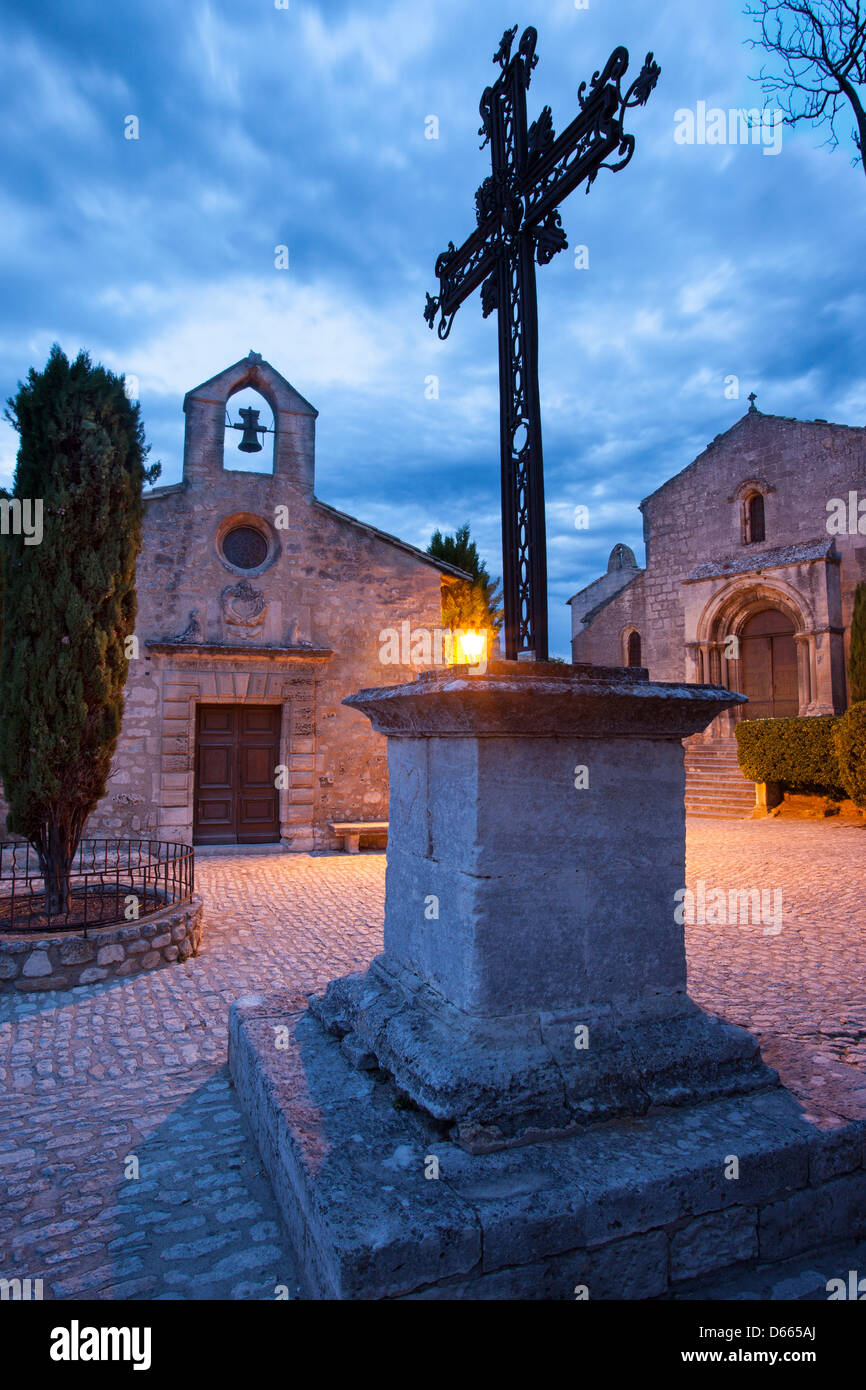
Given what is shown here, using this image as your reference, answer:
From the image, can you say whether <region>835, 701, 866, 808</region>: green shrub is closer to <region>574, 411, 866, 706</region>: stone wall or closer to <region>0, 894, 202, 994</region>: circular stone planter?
<region>574, 411, 866, 706</region>: stone wall

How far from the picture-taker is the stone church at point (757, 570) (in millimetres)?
15711

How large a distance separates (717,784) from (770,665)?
377 centimetres

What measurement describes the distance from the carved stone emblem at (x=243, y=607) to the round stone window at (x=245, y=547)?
0.42m

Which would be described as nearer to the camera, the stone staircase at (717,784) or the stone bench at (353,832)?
the stone bench at (353,832)

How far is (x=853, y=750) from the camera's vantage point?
1166 cm

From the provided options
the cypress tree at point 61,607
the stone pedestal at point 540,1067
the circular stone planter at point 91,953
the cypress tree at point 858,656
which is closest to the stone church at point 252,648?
the cypress tree at point 61,607

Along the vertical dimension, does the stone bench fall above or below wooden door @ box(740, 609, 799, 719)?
below

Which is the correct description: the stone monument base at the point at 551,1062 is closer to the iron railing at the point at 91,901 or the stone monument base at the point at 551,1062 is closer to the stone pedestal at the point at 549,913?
the stone pedestal at the point at 549,913

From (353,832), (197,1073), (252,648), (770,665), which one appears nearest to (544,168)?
(197,1073)

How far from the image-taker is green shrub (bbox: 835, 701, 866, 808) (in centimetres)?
1154

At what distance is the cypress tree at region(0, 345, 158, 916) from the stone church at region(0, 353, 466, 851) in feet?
15.1

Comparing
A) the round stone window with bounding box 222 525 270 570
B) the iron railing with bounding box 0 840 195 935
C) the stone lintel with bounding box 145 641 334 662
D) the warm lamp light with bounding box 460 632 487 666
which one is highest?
the round stone window with bounding box 222 525 270 570

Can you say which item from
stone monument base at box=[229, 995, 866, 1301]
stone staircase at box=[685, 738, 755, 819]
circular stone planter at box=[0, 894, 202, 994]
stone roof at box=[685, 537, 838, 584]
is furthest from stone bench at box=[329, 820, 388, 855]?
stone roof at box=[685, 537, 838, 584]

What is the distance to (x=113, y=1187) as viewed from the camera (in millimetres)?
2721
